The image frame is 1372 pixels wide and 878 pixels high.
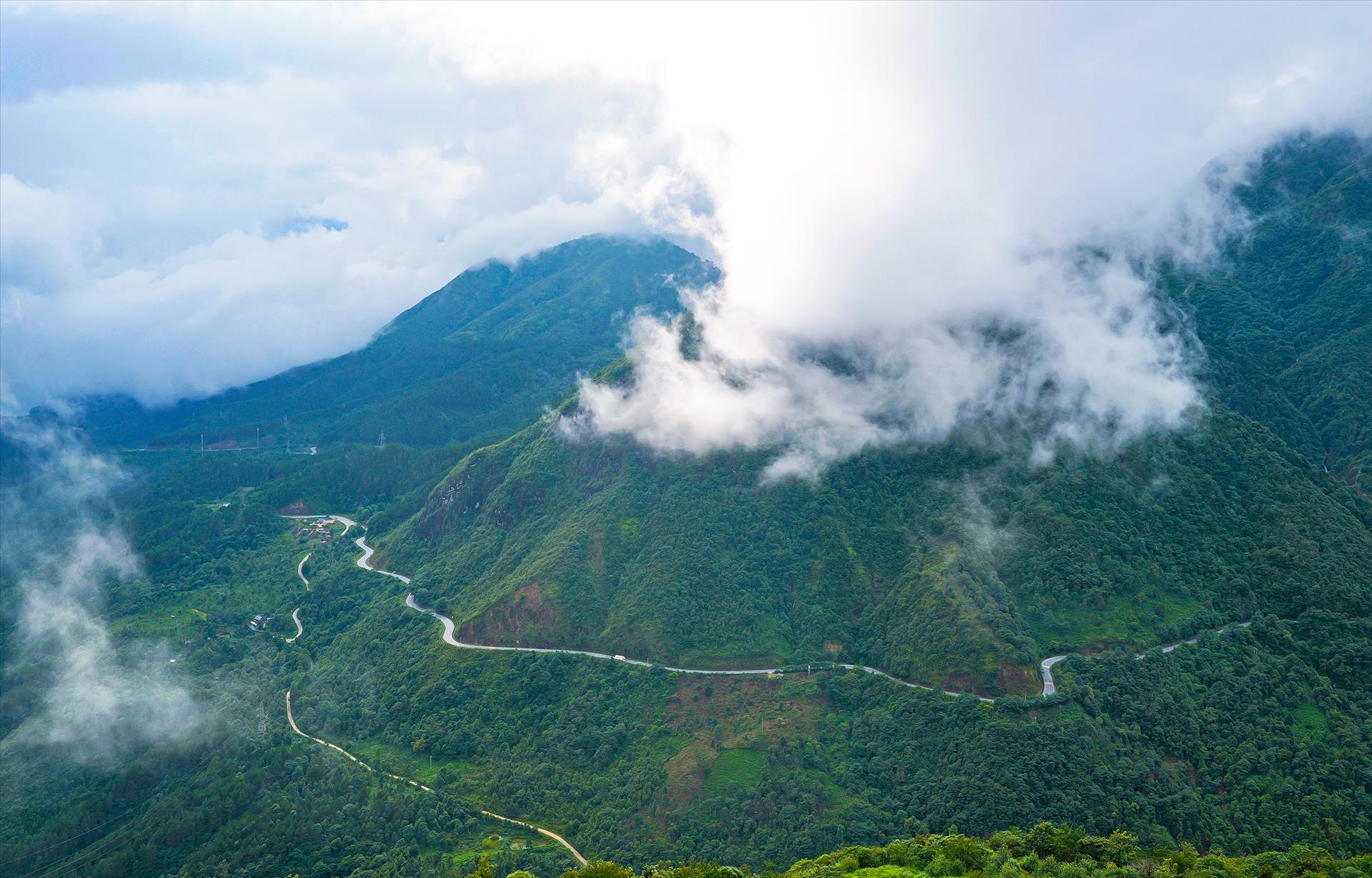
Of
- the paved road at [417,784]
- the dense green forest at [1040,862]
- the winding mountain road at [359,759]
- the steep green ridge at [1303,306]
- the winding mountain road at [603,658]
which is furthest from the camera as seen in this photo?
the steep green ridge at [1303,306]

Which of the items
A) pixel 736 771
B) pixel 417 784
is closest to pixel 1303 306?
pixel 736 771

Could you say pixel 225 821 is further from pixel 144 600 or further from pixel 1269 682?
pixel 1269 682

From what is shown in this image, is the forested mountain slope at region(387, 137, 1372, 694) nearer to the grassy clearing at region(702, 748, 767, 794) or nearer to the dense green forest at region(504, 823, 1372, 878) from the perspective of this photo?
the grassy clearing at region(702, 748, 767, 794)

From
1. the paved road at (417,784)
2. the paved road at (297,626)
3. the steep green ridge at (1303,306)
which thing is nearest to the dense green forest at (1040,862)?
the paved road at (417,784)

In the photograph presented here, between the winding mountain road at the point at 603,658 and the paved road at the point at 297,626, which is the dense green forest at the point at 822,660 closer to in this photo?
the winding mountain road at the point at 603,658

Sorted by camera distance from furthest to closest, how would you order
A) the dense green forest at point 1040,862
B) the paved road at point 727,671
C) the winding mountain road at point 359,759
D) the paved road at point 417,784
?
the paved road at point 727,671
the winding mountain road at point 359,759
the paved road at point 417,784
the dense green forest at point 1040,862

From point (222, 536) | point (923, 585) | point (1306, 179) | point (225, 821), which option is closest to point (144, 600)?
point (222, 536)

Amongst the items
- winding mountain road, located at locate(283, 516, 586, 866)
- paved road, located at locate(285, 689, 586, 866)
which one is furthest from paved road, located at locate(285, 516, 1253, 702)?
paved road, located at locate(285, 689, 586, 866)

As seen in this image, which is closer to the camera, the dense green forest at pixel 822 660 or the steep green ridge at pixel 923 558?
the dense green forest at pixel 822 660
